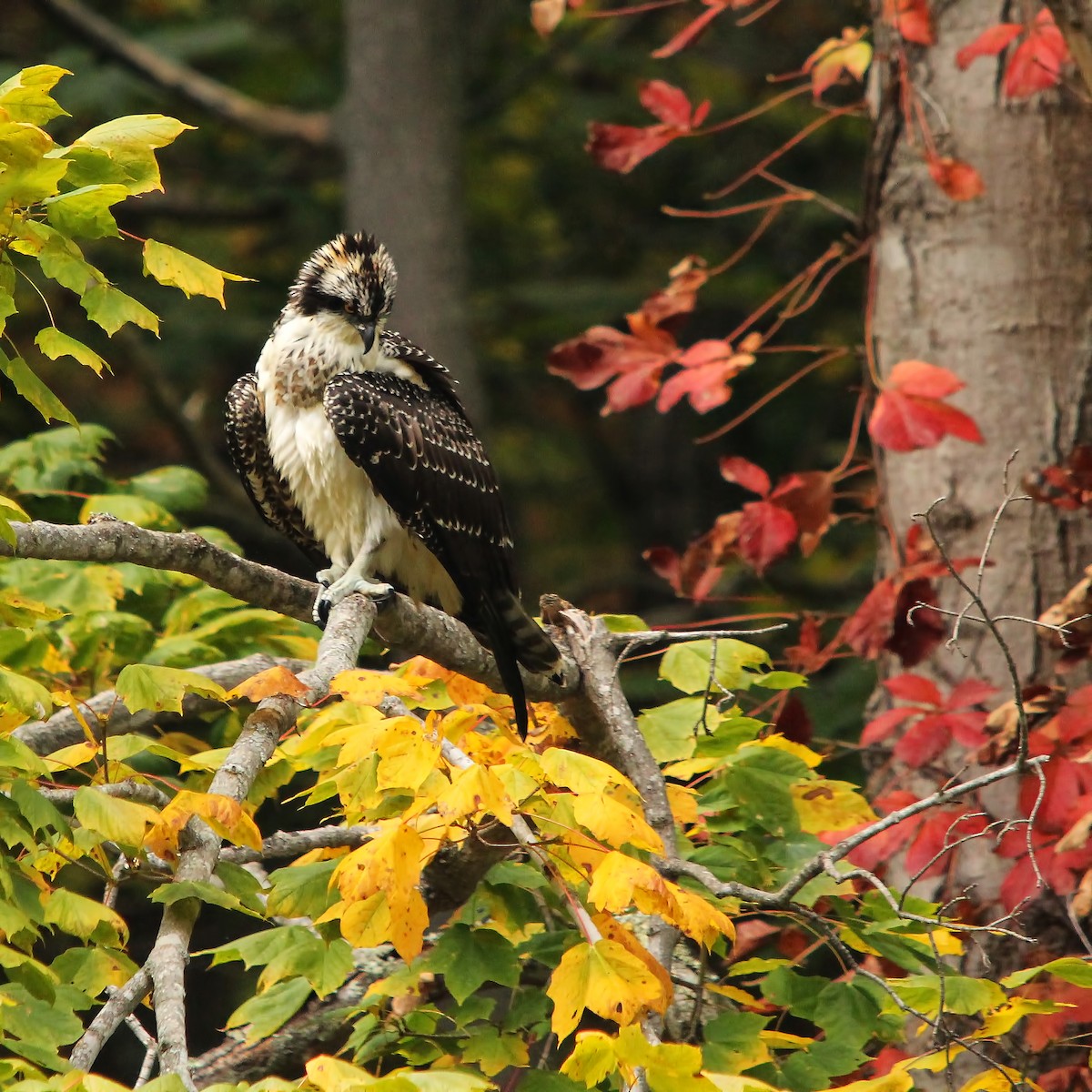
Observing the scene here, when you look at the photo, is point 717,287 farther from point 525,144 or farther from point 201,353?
point 201,353

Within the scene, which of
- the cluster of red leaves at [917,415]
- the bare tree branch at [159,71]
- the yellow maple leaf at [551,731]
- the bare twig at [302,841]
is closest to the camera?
the bare twig at [302,841]

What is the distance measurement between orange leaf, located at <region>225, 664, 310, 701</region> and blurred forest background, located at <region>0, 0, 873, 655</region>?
5.89 meters

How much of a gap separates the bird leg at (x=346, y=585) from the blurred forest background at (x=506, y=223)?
160 inches

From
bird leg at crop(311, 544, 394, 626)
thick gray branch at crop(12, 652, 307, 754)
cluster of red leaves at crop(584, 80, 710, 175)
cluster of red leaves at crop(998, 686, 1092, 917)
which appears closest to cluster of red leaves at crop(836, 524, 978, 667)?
cluster of red leaves at crop(998, 686, 1092, 917)

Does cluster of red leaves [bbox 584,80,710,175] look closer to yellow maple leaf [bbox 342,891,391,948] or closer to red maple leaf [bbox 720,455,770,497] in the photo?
red maple leaf [bbox 720,455,770,497]

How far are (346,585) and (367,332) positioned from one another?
3.11ft

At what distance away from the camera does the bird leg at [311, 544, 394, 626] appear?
3.99 m

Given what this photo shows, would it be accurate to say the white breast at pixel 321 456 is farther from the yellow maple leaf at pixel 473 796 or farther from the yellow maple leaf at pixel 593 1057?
the yellow maple leaf at pixel 593 1057

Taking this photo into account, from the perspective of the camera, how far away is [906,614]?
4.55m

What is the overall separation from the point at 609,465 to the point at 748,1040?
10.5 metres

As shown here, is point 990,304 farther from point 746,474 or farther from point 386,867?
point 386,867

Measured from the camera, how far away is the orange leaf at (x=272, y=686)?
3158 mm

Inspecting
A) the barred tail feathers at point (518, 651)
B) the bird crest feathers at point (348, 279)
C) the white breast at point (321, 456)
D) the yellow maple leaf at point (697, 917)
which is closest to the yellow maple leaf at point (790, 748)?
the barred tail feathers at point (518, 651)

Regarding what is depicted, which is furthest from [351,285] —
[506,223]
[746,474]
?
[506,223]
